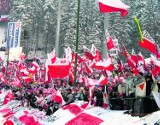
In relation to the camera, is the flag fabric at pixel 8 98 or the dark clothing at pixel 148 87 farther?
the flag fabric at pixel 8 98

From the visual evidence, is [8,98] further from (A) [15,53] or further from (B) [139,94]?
(A) [15,53]

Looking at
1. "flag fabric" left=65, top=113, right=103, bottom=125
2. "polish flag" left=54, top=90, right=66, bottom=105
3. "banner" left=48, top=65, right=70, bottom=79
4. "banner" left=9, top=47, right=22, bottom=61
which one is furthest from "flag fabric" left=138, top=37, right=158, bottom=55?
"banner" left=9, top=47, right=22, bottom=61

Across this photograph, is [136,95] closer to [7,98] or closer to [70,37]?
[7,98]

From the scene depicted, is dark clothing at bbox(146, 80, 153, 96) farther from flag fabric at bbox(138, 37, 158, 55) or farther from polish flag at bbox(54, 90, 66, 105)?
polish flag at bbox(54, 90, 66, 105)

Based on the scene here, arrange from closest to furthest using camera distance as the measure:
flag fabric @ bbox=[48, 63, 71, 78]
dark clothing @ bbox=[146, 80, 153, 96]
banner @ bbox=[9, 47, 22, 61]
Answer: dark clothing @ bbox=[146, 80, 153, 96] < flag fabric @ bbox=[48, 63, 71, 78] < banner @ bbox=[9, 47, 22, 61]

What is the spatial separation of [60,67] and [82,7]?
5295 centimetres

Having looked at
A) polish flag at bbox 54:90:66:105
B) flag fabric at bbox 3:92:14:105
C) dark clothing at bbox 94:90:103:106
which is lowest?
flag fabric at bbox 3:92:14:105

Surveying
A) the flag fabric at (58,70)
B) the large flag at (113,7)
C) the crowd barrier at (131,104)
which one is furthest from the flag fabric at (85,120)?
the large flag at (113,7)

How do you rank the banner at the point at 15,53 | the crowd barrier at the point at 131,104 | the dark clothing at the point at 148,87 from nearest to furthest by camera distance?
the crowd barrier at the point at 131,104
the dark clothing at the point at 148,87
the banner at the point at 15,53

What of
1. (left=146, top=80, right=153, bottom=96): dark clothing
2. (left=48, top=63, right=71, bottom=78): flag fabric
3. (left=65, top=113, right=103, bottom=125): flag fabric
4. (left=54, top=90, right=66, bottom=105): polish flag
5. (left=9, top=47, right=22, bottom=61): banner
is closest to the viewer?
(left=146, top=80, right=153, bottom=96): dark clothing

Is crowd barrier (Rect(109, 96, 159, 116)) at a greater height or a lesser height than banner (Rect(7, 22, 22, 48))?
lesser

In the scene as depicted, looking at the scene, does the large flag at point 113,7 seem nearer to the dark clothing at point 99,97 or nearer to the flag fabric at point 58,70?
the dark clothing at point 99,97

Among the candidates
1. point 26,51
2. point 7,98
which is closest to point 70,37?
point 26,51

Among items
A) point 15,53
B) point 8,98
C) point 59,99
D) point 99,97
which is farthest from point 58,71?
point 15,53
